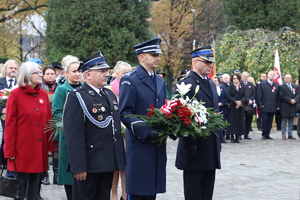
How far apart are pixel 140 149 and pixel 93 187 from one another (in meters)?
0.63

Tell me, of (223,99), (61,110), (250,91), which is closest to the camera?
(61,110)

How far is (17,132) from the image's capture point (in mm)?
6234

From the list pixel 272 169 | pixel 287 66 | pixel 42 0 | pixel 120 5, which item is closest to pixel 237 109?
pixel 272 169

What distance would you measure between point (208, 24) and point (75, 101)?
134 ft

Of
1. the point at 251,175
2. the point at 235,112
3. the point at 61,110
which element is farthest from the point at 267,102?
the point at 61,110

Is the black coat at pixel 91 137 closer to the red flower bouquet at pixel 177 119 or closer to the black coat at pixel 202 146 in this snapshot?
the red flower bouquet at pixel 177 119

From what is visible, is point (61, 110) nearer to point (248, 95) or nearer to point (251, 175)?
point (251, 175)

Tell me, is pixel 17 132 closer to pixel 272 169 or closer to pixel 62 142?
pixel 62 142

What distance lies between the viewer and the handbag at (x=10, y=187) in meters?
6.23

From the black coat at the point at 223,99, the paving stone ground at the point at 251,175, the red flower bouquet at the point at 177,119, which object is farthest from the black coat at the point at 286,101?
the red flower bouquet at the point at 177,119

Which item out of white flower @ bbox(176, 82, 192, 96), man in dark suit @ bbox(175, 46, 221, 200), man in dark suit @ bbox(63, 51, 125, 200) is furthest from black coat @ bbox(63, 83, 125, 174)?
man in dark suit @ bbox(175, 46, 221, 200)

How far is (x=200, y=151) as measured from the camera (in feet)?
19.5

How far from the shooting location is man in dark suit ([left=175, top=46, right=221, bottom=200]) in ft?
19.4

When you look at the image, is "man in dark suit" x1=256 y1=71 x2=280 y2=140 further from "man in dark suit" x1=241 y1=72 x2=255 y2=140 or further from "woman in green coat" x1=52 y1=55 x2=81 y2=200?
"woman in green coat" x1=52 y1=55 x2=81 y2=200
